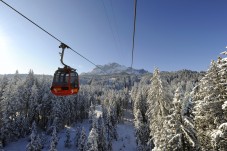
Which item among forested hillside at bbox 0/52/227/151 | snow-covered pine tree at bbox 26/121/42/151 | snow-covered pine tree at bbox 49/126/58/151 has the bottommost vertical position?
snow-covered pine tree at bbox 26/121/42/151

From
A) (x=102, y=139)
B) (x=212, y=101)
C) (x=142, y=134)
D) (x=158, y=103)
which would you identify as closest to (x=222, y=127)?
(x=212, y=101)

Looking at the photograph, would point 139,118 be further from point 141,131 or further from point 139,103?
point 139,103

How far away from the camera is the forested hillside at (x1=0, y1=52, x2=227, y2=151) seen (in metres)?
18.5

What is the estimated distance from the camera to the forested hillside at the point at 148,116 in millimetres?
18547

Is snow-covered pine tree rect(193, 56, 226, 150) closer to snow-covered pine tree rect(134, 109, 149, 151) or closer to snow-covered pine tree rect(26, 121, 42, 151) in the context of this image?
snow-covered pine tree rect(134, 109, 149, 151)

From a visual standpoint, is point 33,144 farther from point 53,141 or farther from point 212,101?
point 212,101

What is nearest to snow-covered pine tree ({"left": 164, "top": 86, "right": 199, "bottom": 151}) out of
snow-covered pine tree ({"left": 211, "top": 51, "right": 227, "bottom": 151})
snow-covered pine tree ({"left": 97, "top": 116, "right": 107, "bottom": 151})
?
snow-covered pine tree ({"left": 211, "top": 51, "right": 227, "bottom": 151})

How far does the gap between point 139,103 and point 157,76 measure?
207 feet

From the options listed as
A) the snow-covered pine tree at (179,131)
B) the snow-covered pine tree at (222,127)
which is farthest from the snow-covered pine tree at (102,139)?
the snow-covered pine tree at (222,127)

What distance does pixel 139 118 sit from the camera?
60000 millimetres

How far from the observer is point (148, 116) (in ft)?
112

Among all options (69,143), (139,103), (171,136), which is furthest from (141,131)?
(171,136)

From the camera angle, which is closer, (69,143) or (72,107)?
(69,143)

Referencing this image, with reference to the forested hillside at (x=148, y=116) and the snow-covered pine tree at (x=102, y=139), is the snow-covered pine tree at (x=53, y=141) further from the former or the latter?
the snow-covered pine tree at (x=102, y=139)
